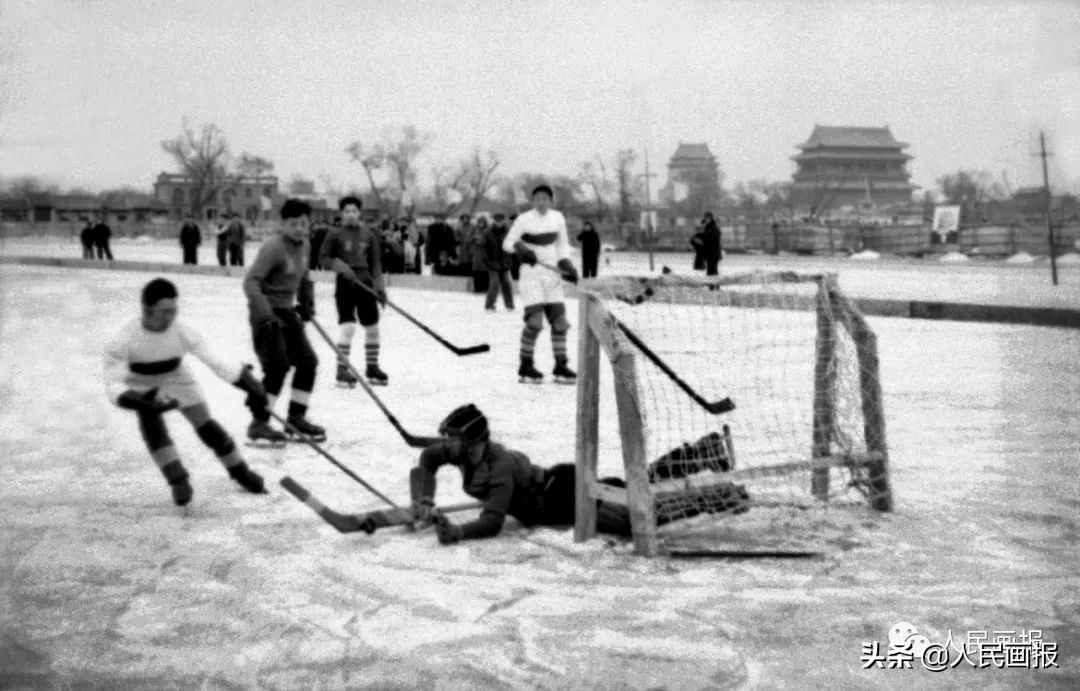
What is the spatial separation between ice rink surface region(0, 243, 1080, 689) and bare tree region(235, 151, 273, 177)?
1.01 metres

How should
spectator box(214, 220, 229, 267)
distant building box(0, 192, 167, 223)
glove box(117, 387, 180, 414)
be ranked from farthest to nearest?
spectator box(214, 220, 229, 267) < glove box(117, 387, 180, 414) < distant building box(0, 192, 167, 223)

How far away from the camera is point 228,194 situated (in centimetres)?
590

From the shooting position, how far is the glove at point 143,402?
4770 millimetres

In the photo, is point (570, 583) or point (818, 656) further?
point (570, 583)

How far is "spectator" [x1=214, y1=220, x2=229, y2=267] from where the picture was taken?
20.3 meters

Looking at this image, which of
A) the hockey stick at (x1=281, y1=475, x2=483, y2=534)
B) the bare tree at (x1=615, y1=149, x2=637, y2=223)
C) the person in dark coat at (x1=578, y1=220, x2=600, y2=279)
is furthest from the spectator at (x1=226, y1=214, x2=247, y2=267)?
the bare tree at (x1=615, y1=149, x2=637, y2=223)

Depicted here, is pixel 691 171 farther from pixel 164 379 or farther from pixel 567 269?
pixel 164 379

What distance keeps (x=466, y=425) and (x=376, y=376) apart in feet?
15.1

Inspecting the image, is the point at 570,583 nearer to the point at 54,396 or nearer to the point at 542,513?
the point at 542,513

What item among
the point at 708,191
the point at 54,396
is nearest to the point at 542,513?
the point at 54,396

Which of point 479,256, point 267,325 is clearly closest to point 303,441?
point 267,325

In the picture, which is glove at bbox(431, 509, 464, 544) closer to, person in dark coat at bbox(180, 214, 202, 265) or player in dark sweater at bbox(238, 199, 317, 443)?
Result: player in dark sweater at bbox(238, 199, 317, 443)

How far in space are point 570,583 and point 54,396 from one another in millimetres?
5553

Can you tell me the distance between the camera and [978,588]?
152 inches
